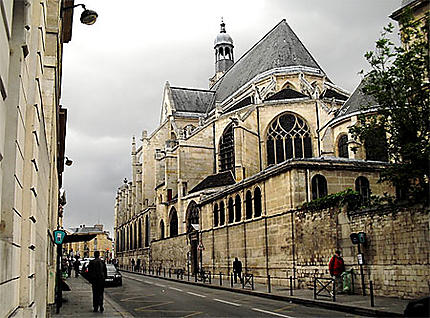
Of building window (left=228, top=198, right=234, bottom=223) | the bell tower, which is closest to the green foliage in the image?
building window (left=228, top=198, right=234, bottom=223)

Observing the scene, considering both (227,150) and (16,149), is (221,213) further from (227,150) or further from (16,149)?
(16,149)

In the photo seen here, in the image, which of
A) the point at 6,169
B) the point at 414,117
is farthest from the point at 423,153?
the point at 6,169

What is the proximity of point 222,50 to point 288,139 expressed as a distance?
142ft

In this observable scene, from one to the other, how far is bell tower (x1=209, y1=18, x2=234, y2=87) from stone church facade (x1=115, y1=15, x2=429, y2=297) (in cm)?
18

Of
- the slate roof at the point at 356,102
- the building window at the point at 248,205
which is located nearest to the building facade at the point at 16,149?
the building window at the point at 248,205

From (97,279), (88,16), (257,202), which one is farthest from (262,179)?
(88,16)

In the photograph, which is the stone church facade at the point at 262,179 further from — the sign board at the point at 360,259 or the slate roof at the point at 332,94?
the sign board at the point at 360,259

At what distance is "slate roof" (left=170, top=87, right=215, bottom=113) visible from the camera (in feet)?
211

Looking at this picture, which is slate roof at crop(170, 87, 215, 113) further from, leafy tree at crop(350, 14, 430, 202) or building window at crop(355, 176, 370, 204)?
leafy tree at crop(350, 14, 430, 202)

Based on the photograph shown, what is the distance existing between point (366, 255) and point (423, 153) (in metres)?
5.01

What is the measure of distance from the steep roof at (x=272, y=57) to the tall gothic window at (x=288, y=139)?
10.8m

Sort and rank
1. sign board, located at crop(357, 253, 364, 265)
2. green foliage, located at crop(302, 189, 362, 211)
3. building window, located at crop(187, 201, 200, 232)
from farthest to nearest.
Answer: building window, located at crop(187, 201, 200, 232), green foliage, located at crop(302, 189, 362, 211), sign board, located at crop(357, 253, 364, 265)

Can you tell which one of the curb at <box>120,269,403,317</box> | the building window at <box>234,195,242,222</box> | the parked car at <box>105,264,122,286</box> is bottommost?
the curb at <box>120,269,403,317</box>

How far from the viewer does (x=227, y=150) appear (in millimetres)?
45812
